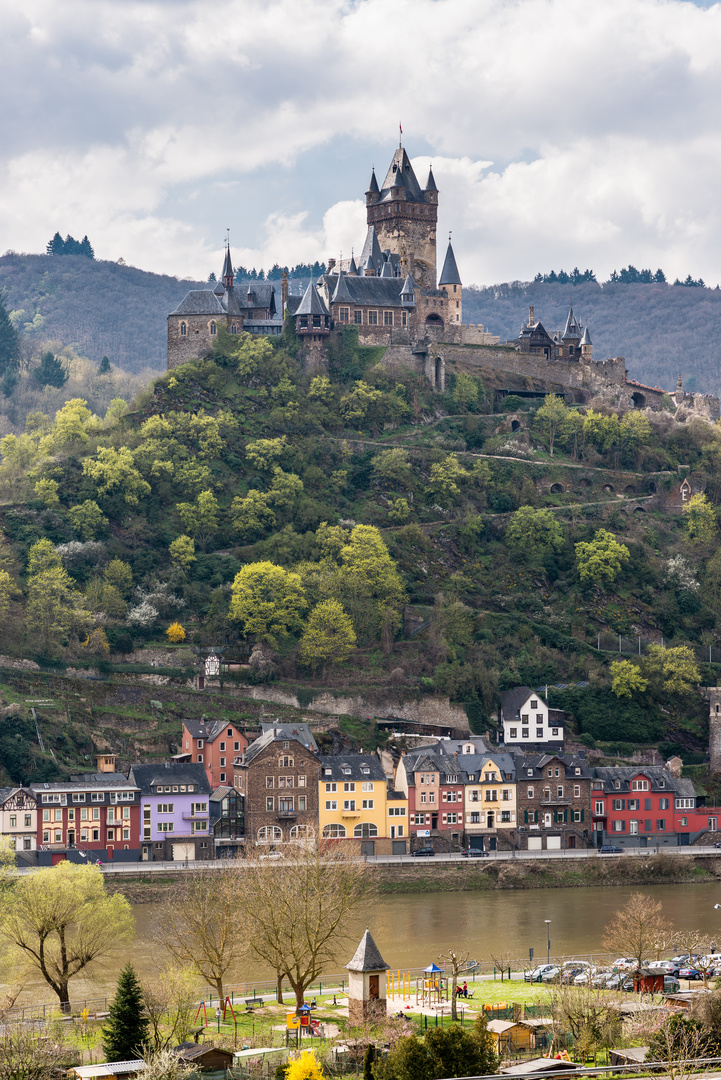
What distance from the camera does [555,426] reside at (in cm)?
11756

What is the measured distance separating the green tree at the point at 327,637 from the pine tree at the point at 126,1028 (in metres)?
51.3

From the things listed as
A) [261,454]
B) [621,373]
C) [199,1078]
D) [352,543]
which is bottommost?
[199,1078]

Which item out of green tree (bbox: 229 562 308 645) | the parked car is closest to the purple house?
green tree (bbox: 229 562 308 645)

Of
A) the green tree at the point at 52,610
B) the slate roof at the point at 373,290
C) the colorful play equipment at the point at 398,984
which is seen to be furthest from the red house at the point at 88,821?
the slate roof at the point at 373,290

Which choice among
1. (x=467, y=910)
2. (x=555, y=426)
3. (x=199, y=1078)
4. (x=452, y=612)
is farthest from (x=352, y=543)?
(x=199, y=1078)

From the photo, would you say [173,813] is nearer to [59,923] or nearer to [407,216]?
[59,923]

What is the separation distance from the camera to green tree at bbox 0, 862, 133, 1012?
160 feet

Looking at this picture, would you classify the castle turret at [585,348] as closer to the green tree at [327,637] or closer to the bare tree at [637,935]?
the green tree at [327,637]

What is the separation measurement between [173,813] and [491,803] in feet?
53.4

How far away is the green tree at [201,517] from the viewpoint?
101125mm

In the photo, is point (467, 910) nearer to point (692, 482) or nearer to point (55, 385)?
point (692, 482)

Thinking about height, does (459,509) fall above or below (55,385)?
below

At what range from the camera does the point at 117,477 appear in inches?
3996

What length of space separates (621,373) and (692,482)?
14.7 meters
